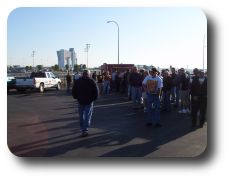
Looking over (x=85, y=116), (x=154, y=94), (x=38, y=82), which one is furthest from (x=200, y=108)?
(x=38, y=82)

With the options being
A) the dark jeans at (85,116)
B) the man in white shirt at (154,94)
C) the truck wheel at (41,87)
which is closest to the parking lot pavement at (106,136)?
the dark jeans at (85,116)

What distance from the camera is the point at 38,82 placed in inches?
1014

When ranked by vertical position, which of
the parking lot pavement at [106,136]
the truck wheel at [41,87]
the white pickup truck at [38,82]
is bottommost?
the parking lot pavement at [106,136]

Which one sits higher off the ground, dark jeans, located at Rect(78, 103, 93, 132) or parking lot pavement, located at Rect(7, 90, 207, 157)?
dark jeans, located at Rect(78, 103, 93, 132)

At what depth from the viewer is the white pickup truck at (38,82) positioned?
24.9 m

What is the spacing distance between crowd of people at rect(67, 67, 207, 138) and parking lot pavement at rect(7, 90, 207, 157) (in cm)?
Result: 42

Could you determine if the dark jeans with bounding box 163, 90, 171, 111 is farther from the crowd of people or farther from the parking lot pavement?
the parking lot pavement

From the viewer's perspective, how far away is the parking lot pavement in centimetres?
819

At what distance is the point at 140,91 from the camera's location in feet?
48.1

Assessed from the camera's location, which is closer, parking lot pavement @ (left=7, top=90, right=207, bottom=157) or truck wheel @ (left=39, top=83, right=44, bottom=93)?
parking lot pavement @ (left=7, top=90, right=207, bottom=157)

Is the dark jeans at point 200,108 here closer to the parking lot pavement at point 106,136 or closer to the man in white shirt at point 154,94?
the parking lot pavement at point 106,136

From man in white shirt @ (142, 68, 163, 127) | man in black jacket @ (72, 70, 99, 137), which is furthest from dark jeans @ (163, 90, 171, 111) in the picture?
man in black jacket @ (72, 70, 99, 137)

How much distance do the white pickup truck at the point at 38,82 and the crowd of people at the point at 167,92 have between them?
443 inches

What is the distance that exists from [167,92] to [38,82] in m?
13.6
